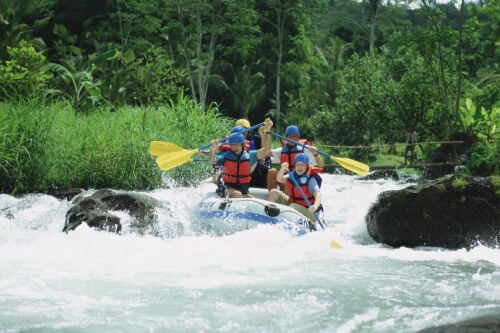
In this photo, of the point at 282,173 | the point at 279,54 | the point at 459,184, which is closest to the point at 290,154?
the point at 282,173

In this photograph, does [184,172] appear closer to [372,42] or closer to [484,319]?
[484,319]

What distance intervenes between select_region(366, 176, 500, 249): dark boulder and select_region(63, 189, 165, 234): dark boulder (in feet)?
8.54

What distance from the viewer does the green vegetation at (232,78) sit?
11641 mm

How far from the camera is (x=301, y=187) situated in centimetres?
823

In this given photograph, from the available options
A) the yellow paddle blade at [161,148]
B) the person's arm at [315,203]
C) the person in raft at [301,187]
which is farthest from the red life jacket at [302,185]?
the yellow paddle blade at [161,148]

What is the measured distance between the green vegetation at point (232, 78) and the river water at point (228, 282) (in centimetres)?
313

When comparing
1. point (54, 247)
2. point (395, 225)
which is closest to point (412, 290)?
point (395, 225)

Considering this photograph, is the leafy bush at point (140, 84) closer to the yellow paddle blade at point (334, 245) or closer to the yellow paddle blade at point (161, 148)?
the yellow paddle blade at point (161, 148)

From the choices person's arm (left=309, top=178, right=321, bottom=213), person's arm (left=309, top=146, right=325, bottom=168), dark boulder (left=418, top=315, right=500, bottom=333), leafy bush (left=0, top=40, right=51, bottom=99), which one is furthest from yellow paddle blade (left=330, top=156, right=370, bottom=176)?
leafy bush (left=0, top=40, right=51, bottom=99)

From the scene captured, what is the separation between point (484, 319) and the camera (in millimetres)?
4328

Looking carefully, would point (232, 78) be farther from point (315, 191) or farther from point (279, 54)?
point (315, 191)

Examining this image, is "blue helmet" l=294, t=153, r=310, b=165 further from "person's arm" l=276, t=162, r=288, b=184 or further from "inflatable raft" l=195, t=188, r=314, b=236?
"inflatable raft" l=195, t=188, r=314, b=236

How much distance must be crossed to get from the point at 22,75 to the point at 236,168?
8.69 metres

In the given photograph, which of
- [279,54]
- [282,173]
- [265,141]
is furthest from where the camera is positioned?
[279,54]
